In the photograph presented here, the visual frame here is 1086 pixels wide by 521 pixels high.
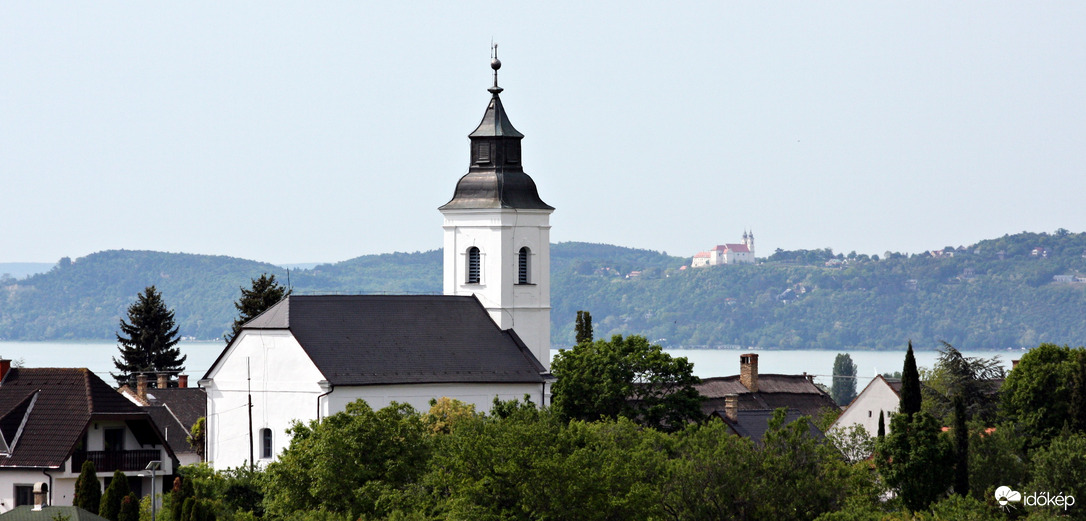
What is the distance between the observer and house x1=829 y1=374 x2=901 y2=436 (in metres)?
77.1

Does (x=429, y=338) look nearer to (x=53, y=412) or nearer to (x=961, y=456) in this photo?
A: (x=53, y=412)

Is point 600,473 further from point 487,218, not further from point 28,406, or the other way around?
point 487,218

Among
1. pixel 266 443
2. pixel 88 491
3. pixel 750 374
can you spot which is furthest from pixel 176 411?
pixel 88 491

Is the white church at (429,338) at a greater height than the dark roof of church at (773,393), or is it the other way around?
the white church at (429,338)

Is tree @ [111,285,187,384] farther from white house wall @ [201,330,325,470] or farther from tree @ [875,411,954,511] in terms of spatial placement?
tree @ [875,411,954,511]

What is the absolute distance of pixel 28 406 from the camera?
50.4 meters

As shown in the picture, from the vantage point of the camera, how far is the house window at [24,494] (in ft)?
159

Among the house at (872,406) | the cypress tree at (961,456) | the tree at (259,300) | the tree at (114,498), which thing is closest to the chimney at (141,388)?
the tree at (259,300)

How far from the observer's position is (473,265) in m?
65.8

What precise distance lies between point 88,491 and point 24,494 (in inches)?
290

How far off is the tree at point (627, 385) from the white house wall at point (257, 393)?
28.3ft

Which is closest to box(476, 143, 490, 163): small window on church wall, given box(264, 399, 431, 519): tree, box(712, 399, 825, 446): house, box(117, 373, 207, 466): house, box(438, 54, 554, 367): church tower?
box(438, 54, 554, 367): church tower

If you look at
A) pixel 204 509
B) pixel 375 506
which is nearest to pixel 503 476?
pixel 375 506

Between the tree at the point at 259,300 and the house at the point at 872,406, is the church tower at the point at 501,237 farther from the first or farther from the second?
the house at the point at 872,406
